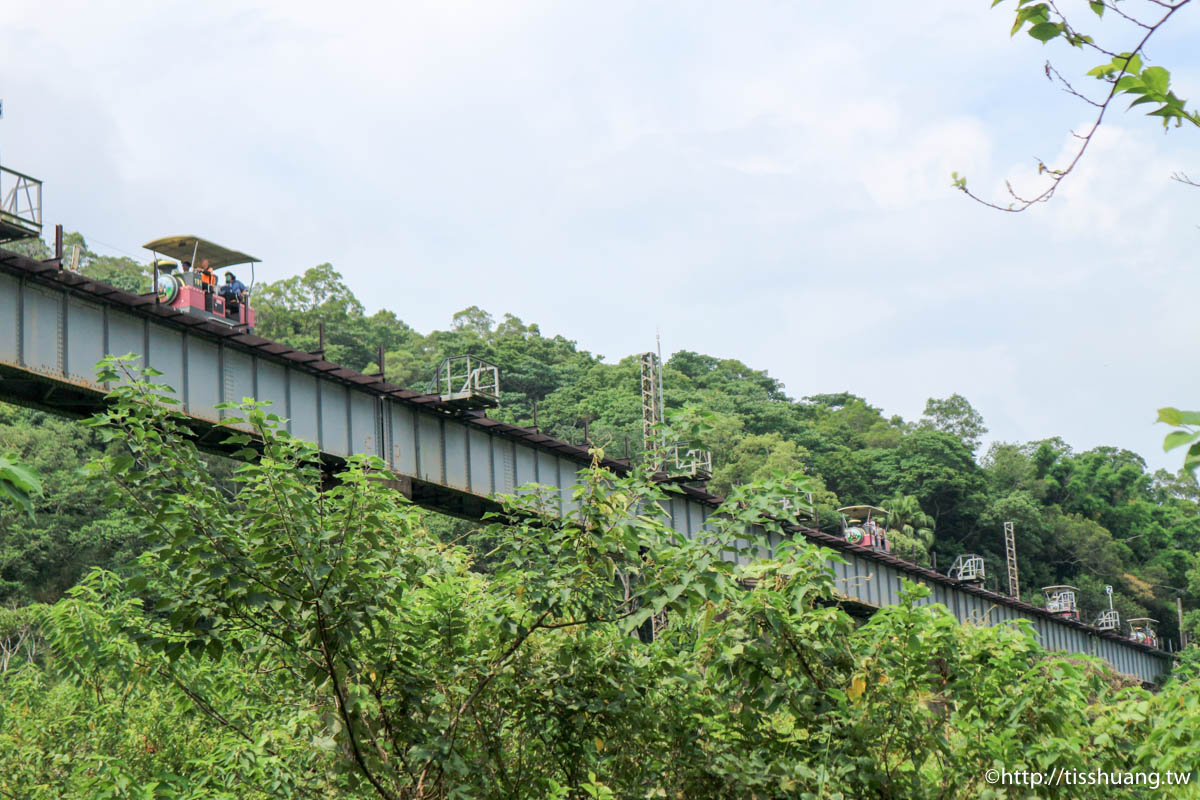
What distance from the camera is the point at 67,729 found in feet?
68.3

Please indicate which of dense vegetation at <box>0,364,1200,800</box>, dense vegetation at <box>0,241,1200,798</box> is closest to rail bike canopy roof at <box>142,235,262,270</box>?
dense vegetation at <box>0,241,1200,798</box>

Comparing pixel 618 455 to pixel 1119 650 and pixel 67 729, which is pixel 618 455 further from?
pixel 67 729

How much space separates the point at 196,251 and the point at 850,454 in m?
79.5

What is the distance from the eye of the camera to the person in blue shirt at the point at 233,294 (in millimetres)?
31380

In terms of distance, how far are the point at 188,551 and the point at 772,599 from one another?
4.43m

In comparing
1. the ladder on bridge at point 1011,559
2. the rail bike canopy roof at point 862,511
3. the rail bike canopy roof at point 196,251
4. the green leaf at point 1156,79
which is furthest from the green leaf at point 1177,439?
the ladder on bridge at point 1011,559

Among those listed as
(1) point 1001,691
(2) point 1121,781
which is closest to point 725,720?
(1) point 1001,691

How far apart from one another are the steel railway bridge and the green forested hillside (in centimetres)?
4237

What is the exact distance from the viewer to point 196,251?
3491cm

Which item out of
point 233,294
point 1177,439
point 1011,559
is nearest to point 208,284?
point 233,294

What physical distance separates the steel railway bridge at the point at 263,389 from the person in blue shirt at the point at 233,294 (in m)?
1.19

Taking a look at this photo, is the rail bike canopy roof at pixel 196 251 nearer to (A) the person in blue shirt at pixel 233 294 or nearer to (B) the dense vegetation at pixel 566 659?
(A) the person in blue shirt at pixel 233 294

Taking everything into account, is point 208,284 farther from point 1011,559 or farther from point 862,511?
point 1011,559

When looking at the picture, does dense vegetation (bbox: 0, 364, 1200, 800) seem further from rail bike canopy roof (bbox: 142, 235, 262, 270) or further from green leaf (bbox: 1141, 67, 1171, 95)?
rail bike canopy roof (bbox: 142, 235, 262, 270)
